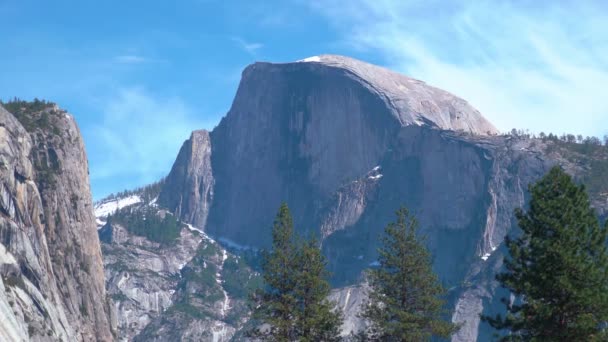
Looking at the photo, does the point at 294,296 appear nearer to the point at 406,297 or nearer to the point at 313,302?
the point at 313,302

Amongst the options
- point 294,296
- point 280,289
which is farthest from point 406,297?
point 280,289

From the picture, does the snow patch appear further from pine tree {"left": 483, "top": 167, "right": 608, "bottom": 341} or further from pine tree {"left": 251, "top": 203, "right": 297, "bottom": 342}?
pine tree {"left": 483, "top": 167, "right": 608, "bottom": 341}

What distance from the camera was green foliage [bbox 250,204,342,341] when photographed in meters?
78.4

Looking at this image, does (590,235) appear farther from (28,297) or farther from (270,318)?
(28,297)

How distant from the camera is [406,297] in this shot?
79.4 meters

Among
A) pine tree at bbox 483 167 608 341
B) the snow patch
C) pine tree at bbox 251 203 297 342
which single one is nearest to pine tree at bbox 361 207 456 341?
pine tree at bbox 251 203 297 342

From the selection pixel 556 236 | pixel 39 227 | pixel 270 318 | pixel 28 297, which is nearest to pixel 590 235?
pixel 556 236

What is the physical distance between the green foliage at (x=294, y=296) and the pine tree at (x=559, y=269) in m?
18.2

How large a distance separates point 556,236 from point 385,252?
20.1 meters

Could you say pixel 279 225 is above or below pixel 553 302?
above

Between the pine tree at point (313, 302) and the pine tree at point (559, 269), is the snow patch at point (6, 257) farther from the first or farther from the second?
the pine tree at point (559, 269)

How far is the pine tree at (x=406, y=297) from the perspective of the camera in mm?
76875

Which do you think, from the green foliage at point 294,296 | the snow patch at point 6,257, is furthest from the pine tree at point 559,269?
the snow patch at point 6,257

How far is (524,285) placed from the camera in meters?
61.5
